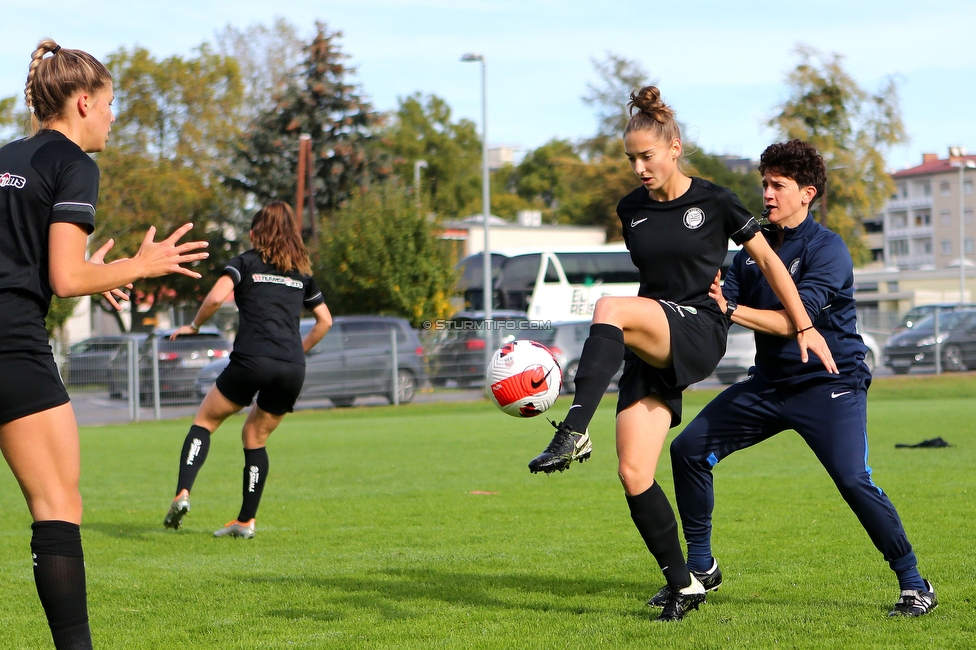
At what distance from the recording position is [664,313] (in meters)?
4.64

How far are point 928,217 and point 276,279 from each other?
11742cm

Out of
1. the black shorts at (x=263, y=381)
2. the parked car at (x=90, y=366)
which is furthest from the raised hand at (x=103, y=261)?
the parked car at (x=90, y=366)

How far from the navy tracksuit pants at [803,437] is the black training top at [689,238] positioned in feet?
1.95

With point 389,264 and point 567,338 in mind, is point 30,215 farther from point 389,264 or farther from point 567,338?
point 389,264

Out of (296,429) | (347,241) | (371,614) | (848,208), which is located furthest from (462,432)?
(848,208)

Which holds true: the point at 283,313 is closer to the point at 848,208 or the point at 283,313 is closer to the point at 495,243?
the point at 848,208

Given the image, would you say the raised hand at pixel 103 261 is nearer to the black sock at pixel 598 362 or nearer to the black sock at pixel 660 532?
the black sock at pixel 598 362

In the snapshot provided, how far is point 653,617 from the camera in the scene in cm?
483

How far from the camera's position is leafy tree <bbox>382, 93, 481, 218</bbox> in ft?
234

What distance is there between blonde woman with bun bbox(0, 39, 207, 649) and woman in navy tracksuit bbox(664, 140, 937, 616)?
8.53ft

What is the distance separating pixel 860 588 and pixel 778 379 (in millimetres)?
1146

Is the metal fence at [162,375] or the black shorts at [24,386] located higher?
the black shorts at [24,386]

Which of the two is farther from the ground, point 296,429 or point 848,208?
point 848,208

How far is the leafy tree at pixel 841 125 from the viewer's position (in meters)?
42.2
